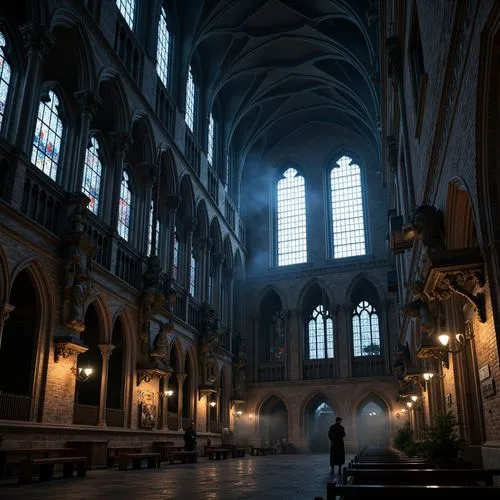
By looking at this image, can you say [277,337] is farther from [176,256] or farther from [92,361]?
[92,361]

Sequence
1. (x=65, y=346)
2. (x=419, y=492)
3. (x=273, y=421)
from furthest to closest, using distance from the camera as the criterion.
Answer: (x=273, y=421), (x=65, y=346), (x=419, y=492)

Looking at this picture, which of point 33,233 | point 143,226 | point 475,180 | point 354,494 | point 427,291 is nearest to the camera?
point 354,494

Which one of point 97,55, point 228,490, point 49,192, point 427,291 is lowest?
point 228,490

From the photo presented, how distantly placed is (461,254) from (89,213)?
12.9 m

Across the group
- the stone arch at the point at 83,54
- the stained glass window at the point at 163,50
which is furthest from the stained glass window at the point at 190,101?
the stone arch at the point at 83,54

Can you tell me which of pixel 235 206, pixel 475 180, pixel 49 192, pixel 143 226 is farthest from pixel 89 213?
pixel 235 206

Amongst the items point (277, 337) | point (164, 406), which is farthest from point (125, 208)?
point (277, 337)

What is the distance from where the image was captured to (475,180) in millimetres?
7039

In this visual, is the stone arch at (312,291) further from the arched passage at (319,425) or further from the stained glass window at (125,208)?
the stained glass window at (125,208)

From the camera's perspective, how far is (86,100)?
18062 mm

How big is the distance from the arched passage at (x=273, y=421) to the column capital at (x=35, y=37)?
25.4 meters

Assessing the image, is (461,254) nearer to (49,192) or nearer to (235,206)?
(49,192)

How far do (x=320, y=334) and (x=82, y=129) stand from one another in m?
22.3

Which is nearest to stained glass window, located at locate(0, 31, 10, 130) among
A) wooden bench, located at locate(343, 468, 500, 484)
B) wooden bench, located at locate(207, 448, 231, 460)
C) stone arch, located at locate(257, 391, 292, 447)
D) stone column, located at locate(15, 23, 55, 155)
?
stone column, located at locate(15, 23, 55, 155)
